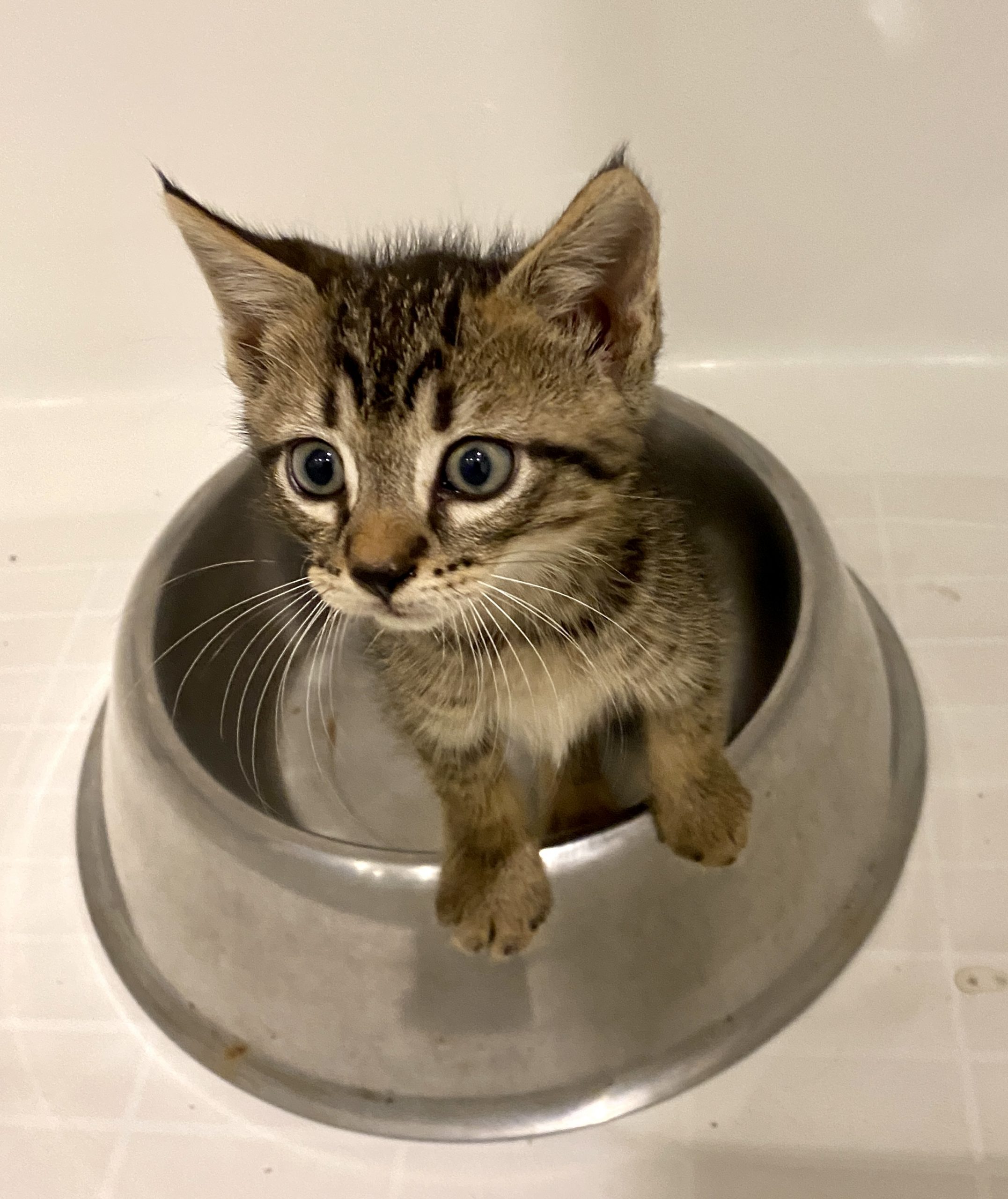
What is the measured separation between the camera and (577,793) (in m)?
1.17

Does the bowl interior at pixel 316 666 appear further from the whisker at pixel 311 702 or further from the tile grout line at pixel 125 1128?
the tile grout line at pixel 125 1128

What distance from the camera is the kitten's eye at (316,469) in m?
0.84

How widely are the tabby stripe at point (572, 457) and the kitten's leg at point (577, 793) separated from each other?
381mm

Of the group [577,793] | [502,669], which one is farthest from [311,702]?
[502,669]

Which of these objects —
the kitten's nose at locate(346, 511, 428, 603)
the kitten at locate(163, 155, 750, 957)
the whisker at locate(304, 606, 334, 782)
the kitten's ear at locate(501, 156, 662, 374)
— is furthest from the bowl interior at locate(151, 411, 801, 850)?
the kitten's nose at locate(346, 511, 428, 603)

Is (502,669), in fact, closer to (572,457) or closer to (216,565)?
(572,457)

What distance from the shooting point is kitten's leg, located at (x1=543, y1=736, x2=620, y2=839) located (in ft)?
3.78

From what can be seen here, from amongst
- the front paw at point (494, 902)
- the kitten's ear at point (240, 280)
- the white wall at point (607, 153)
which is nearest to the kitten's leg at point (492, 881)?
the front paw at point (494, 902)

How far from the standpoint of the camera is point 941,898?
1.08 metres

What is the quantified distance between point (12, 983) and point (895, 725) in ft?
3.25

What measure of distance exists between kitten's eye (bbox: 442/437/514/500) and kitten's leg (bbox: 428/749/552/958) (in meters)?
0.32

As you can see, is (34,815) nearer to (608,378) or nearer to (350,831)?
(350,831)

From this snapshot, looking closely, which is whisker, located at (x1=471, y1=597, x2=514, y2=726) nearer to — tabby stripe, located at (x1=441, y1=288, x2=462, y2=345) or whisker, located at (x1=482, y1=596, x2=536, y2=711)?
whisker, located at (x1=482, y1=596, x2=536, y2=711)

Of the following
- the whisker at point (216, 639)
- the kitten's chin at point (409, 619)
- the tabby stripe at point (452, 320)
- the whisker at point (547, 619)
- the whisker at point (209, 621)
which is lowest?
the whisker at point (216, 639)
